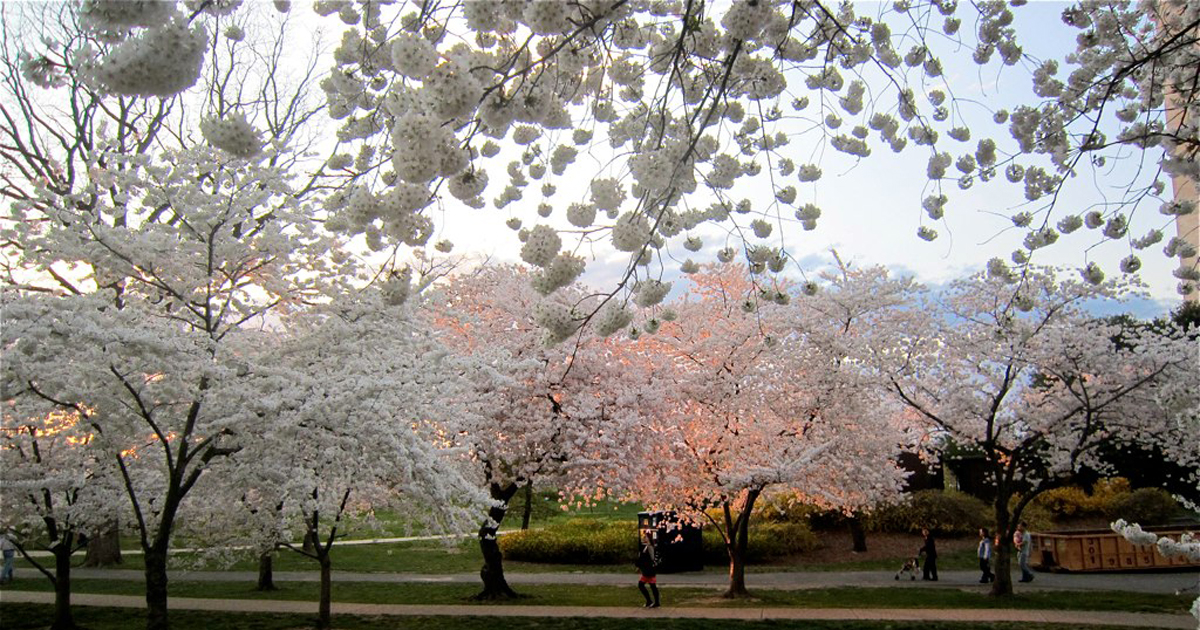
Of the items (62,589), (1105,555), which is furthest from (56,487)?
(1105,555)

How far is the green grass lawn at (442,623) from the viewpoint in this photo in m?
A: 10.4

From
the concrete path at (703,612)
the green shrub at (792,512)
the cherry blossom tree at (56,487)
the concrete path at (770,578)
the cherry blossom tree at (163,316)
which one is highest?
the cherry blossom tree at (163,316)

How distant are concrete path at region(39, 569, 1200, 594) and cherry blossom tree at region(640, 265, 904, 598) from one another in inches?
74.4

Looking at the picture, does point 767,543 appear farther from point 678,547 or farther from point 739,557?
point 739,557

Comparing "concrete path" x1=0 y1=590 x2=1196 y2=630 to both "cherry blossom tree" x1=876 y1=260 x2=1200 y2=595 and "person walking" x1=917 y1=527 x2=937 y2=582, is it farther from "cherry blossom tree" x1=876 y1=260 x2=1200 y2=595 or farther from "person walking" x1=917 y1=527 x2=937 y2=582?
"person walking" x1=917 y1=527 x2=937 y2=582

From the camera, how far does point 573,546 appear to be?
20.6 m

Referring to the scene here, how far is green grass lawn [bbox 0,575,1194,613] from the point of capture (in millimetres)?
12516

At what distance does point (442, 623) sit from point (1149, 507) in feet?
62.9

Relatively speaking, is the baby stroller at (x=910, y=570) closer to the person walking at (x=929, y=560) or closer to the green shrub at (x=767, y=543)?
the person walking at (x=929, y=560)

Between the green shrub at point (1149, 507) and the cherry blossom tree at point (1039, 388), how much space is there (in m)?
7.28

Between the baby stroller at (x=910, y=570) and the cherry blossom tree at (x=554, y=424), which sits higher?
the cherry blossom tree at (x=554, y=424)

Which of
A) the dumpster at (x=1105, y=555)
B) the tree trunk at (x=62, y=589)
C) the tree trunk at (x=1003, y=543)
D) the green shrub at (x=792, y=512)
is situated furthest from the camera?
the green shrub at (x=792, y=512)

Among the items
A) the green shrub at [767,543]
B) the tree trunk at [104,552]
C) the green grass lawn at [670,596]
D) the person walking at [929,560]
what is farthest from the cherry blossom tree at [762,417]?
the tree trunk at [104,552]

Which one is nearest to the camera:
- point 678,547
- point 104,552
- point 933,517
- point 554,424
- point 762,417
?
point 554,424
